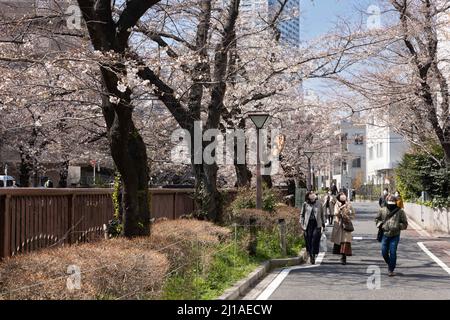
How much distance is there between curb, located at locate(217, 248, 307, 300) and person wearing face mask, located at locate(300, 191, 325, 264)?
1.47 feet

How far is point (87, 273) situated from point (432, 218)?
22.6 metres

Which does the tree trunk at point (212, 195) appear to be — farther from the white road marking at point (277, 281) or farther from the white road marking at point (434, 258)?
the white road marking at point (434, 258)

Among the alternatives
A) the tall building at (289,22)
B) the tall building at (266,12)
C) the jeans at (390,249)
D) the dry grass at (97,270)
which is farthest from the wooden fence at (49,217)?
the tall building at (289,22)

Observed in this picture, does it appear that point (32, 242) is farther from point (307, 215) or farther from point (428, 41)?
point (428, 41)

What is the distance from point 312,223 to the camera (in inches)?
582

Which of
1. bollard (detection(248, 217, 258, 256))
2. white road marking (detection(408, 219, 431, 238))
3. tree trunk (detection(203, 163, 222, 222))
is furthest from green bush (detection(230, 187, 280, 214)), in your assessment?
white road marking (detection(408, 219, 431, 238))

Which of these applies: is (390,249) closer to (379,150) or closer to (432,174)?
(432,174)

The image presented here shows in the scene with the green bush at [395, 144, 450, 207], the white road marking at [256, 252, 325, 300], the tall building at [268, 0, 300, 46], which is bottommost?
the white road marking at [256, 252, 325, 300]

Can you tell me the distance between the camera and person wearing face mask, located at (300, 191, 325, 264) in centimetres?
1448

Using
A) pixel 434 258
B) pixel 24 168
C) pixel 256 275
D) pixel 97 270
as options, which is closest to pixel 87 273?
pixel 97 270

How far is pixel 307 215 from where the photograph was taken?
14.8 metres

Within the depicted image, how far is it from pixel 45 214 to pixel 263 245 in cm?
726

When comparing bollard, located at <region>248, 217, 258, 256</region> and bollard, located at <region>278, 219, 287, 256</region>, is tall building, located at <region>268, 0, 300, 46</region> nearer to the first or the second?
bollard, located at <region>278, 219, 287, 256</region>

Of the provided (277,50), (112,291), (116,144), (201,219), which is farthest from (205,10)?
(112,291)
